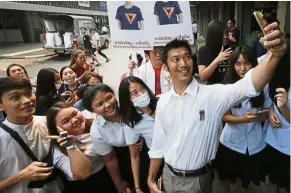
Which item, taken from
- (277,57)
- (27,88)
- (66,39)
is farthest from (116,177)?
(66,39)

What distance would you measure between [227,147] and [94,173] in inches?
44.3

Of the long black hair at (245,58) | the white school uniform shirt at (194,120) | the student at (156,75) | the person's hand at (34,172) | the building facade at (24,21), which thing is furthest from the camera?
the building facade at (24,21)

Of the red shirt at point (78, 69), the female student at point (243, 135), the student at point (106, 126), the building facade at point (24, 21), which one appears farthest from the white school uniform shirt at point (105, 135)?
the building facade at point (24, 21)

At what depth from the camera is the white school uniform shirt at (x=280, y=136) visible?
1.78 metres

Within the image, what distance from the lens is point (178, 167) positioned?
4.84 feet

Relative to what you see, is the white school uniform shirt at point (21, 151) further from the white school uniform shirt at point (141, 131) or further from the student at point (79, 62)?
the student at point (79, 62)

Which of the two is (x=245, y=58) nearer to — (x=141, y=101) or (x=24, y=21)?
(x=141, y=101)

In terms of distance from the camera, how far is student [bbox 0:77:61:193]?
1504 mm

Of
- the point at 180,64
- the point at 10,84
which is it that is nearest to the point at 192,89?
the point at 180,64

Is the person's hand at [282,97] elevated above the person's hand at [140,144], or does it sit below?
above

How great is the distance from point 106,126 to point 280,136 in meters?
1.31

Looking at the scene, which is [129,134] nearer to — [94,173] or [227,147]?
[94,173]

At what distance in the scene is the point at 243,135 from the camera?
77.6 inches

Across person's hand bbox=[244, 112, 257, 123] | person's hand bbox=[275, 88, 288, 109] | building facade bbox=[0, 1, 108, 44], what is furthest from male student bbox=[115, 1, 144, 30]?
building facade bbox=[0, 1, 108, 44]
